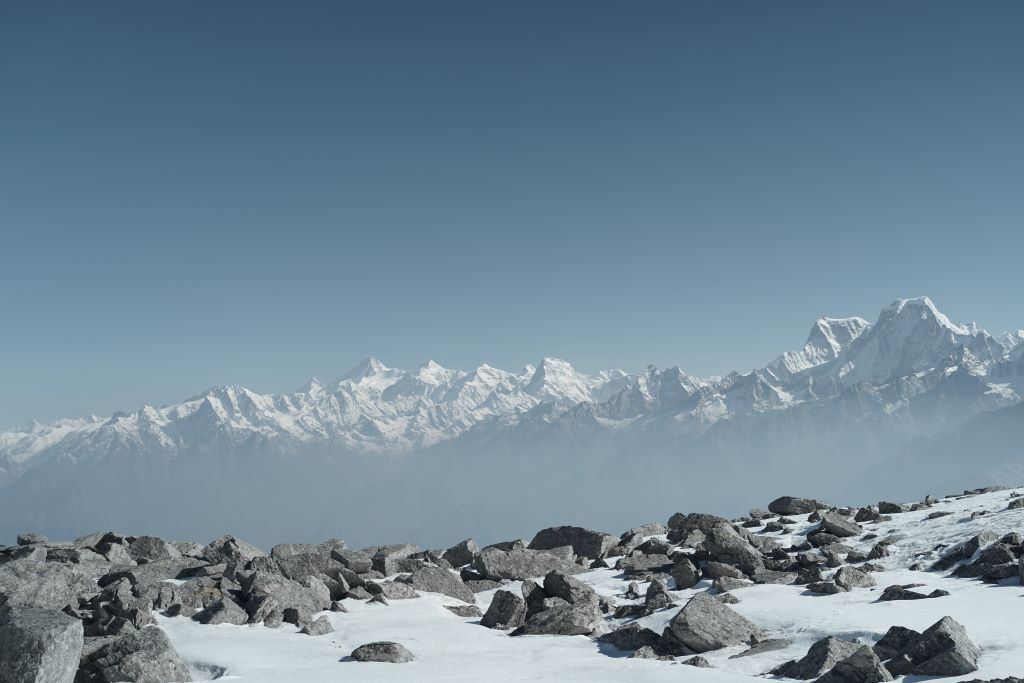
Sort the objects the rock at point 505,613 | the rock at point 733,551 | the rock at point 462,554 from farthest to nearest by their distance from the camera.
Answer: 1. the rock at point 462,554
2. the rock at point 733,551
3. the rock at point 505,613

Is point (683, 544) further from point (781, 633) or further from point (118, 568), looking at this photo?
point (118, 568)

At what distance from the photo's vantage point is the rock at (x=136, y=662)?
49.7 feet

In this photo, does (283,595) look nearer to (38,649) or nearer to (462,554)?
(38,649)

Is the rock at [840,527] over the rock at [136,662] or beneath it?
beneath

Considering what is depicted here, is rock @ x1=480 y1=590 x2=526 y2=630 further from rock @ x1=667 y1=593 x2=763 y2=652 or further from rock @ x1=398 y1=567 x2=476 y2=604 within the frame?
rock @ x1=667 y1=593 x2=763 y2=652

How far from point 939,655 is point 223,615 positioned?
18613 mm

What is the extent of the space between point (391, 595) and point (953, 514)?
88.0ft

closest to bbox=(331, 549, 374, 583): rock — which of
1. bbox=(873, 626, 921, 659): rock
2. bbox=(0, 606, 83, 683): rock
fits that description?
bbox=(0, 606, 83, 683): rock

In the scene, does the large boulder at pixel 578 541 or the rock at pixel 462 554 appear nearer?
the rock at pixel 462 554

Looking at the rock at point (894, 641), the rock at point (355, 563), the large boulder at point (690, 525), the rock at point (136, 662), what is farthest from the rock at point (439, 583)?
the rock at point (894, 641)

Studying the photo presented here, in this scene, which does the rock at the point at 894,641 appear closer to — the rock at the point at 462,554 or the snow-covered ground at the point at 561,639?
the snow-covered ground at the point at 561,639

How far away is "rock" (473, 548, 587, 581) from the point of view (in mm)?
28719

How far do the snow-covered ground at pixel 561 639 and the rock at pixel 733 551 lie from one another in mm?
2045

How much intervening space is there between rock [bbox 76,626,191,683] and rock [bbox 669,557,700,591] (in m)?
17.1
